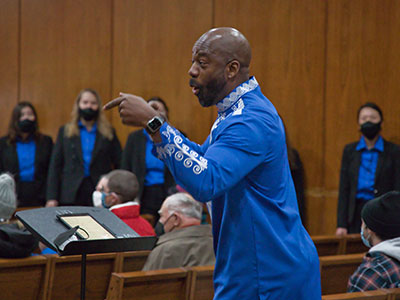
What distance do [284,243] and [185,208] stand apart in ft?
5.36

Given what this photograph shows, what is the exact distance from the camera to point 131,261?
129 inches

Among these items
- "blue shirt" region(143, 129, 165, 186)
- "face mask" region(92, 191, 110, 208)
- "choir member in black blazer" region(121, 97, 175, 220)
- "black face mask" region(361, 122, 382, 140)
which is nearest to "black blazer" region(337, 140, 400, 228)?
"black face mask" region(361, 122, 382, 140)

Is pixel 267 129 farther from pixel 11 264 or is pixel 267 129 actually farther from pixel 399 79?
pixel 399 79

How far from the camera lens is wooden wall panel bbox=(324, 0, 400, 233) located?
495cm

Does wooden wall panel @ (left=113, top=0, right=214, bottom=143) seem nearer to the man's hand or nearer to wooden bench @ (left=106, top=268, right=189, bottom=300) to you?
wooden bench @ (left=106, top=268, right=189, bottom=300)

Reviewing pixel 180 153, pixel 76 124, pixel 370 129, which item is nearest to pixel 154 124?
pixel 180 153

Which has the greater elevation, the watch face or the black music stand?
the watch face

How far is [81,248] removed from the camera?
183 centimetres

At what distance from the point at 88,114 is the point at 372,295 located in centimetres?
402

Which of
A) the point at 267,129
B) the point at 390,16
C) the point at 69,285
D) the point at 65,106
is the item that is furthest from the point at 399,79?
the point at 65,106

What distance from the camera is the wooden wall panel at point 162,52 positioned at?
20.8ft

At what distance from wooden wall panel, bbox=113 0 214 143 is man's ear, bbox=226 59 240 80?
176 inches

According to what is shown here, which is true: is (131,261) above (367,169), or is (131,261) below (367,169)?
below

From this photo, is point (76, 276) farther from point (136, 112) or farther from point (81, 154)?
point (81, 154)
